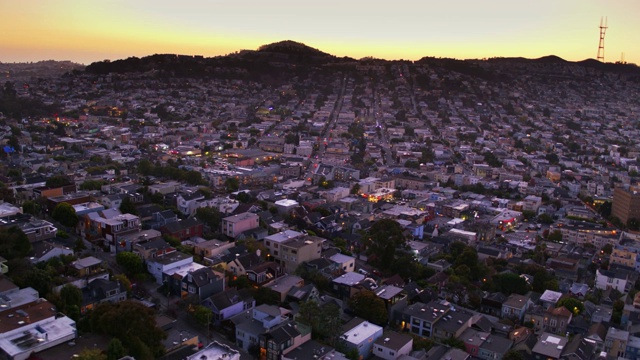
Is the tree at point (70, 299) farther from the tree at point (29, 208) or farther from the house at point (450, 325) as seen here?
the house at point (450, 325)

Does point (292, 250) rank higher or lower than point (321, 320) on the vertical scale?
higher

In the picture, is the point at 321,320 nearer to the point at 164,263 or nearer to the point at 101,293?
the point at 164,263

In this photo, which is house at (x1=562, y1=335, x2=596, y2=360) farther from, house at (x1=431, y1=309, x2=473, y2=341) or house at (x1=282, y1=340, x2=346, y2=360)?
house at (x1=282, y1=340, x2=346, y2=360)

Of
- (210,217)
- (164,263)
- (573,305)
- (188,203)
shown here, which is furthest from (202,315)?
(573,305)

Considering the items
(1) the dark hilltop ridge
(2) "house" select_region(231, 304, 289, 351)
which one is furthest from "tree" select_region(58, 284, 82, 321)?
(1) the dark hilltop ridge

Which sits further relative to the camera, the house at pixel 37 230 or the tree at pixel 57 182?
the tree at pixel 57 182

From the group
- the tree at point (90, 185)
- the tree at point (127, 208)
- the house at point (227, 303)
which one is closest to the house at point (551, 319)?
the house at point (227, 303)
